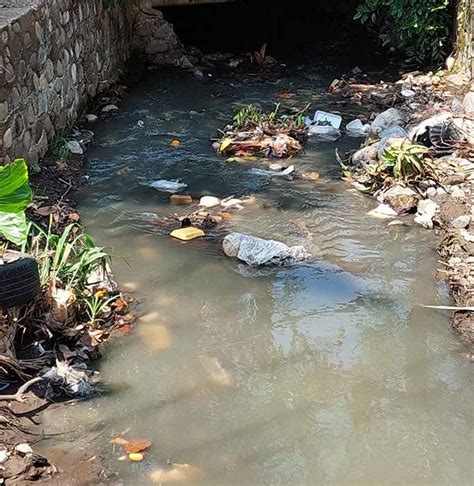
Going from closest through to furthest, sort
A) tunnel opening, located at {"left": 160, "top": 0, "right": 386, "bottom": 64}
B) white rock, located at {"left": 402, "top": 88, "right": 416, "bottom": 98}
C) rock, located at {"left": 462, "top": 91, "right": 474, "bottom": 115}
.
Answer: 1. rock, located at {"left": 462, "top": 91, "right": 474, "bottom": 115}
2. white rock, located at {"left": 402, "top": 88, "right": 416, "bottom": 98}
3. tunnel opening, located at {"left": 160, "top": 0, "right": 386, "bottom": 64}

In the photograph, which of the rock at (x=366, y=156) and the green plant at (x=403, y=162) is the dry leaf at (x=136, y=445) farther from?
the rock at (x=366, y=156)

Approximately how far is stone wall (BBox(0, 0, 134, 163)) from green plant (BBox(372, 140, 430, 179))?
2.52m

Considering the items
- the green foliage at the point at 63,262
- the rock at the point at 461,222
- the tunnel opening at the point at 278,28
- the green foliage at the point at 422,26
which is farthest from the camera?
the tunnel opening at the point at 278,28

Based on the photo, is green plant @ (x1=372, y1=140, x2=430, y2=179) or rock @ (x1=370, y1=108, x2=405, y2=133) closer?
green plant @ (x1=372, y1=140, x2=430, y2=179)

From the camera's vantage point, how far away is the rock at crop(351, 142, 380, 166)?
5.82 metres

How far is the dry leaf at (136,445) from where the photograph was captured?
114 inches

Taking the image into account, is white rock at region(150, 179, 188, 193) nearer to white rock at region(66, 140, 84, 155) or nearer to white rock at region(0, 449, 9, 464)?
white rock at region(66, 140, 84, 155)

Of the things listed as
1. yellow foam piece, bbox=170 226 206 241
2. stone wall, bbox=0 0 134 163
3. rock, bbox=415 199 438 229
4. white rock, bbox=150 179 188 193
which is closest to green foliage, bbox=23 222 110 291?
yellow foam piece, bbox=170 226 206 241

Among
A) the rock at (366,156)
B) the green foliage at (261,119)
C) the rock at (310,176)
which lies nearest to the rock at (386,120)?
the green foliage at (261,119)

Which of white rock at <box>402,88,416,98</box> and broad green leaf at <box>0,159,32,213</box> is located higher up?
broad green leaf at <box>0,159,32,213</box>

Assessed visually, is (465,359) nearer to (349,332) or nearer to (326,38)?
(349,332)

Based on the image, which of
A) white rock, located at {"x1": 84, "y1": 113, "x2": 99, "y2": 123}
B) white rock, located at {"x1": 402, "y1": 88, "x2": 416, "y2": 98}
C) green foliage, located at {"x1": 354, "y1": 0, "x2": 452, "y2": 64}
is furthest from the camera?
green foliage, located at {"x1": 354, "y1": 0, "x2": 452, "y2": 64}

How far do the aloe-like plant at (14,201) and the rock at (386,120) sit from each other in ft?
13.6

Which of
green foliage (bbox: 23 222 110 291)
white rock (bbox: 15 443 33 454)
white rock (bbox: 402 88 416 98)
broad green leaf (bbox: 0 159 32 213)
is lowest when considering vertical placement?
white rock (bbox: 402 88 416 98)
